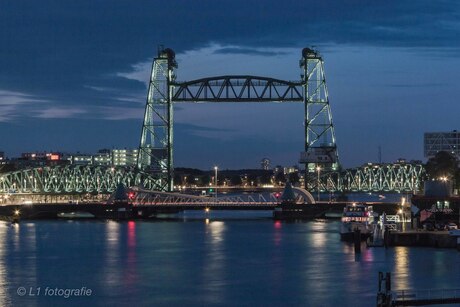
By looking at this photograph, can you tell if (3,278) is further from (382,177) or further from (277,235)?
(382,177)

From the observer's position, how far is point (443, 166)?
116m

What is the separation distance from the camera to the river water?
44094 mm

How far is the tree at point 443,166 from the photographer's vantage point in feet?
377

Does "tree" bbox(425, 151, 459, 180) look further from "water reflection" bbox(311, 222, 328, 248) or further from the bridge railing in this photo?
the bridge railing

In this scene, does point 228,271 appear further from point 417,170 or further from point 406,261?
point 417,170

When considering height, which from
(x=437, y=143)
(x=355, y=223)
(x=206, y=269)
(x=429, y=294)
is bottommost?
(x=429, y=294)

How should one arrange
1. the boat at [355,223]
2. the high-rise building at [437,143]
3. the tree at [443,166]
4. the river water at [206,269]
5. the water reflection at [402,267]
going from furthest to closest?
1. the tree at [443,166]
2. the high-rise building at [437,143]
3. the boat at [355,223]
4. the water reflection at [402,267]
5. the river water at [206,269]

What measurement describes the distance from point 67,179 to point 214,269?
100 m

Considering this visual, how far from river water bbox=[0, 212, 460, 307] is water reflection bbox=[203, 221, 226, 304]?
0.04 m

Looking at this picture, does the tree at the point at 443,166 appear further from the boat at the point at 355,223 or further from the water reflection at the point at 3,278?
the water reflection at the point at 3,278

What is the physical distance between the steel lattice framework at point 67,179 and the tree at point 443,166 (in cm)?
4073

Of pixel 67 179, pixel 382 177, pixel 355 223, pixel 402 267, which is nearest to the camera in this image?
pixel 402 267

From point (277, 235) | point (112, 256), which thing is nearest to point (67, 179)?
point (277, 235)

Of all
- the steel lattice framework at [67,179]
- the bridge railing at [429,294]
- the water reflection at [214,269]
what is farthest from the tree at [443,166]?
the bridge railing at [429,294]
